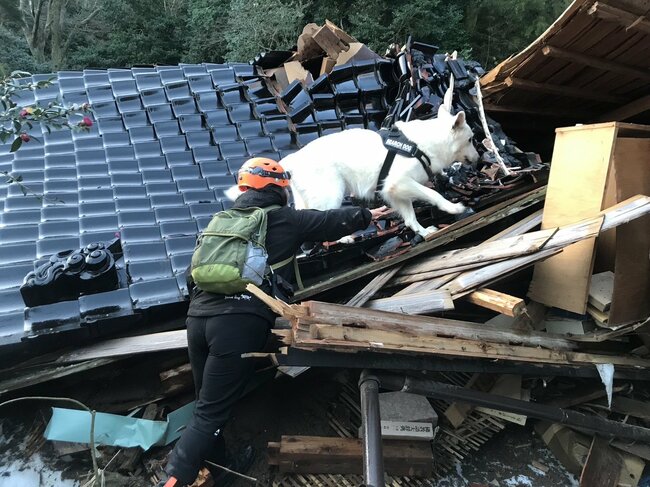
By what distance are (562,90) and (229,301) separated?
17.1ft

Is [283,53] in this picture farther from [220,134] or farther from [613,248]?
[613,248]

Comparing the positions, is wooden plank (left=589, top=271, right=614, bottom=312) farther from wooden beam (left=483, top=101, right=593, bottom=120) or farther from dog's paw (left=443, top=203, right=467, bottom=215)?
wooden beam (left=483, top=101, right=593, bottom=120)

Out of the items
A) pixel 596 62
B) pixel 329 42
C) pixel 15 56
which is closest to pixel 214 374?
pixel 596 62

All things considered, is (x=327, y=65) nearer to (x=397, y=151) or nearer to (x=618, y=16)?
(x=397, y=151)

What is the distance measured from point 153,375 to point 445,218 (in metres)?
3.46

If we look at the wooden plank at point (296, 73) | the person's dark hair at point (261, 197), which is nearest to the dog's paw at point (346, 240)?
the person's dark hair at point (261, 197)

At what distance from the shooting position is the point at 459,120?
5.05 metres

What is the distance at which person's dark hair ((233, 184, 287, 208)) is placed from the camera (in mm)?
3768

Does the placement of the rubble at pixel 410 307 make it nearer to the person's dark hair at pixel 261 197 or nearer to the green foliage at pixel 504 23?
the person's dark hair at pixel 261 197

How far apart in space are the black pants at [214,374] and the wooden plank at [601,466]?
3.08 metres

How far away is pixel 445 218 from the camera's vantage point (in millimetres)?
5238

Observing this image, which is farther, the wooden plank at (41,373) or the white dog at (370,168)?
the white dog at (370,168)

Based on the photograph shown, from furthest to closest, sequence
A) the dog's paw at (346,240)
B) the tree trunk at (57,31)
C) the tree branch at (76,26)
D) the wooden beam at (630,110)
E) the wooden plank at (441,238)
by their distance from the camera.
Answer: the tree branch at (76,26) → the tree trunk at (57,31) → the wooden beam at (630,110) → the dog's paw at (346,240) → the wooden plank at (441,238)

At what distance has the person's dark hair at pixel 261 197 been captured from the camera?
3768 millimetres
